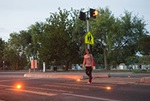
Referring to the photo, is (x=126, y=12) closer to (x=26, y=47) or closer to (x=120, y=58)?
(x=120, y=58)

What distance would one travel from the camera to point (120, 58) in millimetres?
53594

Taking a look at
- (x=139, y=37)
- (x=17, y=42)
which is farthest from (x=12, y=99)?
(x=17, y=42)

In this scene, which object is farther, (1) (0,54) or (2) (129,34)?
(1) (0,54)

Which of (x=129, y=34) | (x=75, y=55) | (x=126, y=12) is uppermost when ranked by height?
(x=126, y=12)

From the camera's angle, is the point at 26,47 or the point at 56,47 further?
the point at 26,47

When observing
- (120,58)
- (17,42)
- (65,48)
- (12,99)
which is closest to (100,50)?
(120,58)

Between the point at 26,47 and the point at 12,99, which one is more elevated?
the point at 26,47

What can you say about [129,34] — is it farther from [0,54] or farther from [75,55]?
[0,54]

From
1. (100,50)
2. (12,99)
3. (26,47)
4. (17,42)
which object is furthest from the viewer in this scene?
(26,47)

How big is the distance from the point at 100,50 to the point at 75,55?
4.72 m

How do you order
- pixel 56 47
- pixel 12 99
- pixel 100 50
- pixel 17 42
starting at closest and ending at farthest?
pixel 12 99
pixel 56 47
pixel 100 50
pixel 17 42

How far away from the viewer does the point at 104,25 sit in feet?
169

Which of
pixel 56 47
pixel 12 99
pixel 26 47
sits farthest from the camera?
pixel 26 47

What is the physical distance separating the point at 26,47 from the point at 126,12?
35.3 metres
